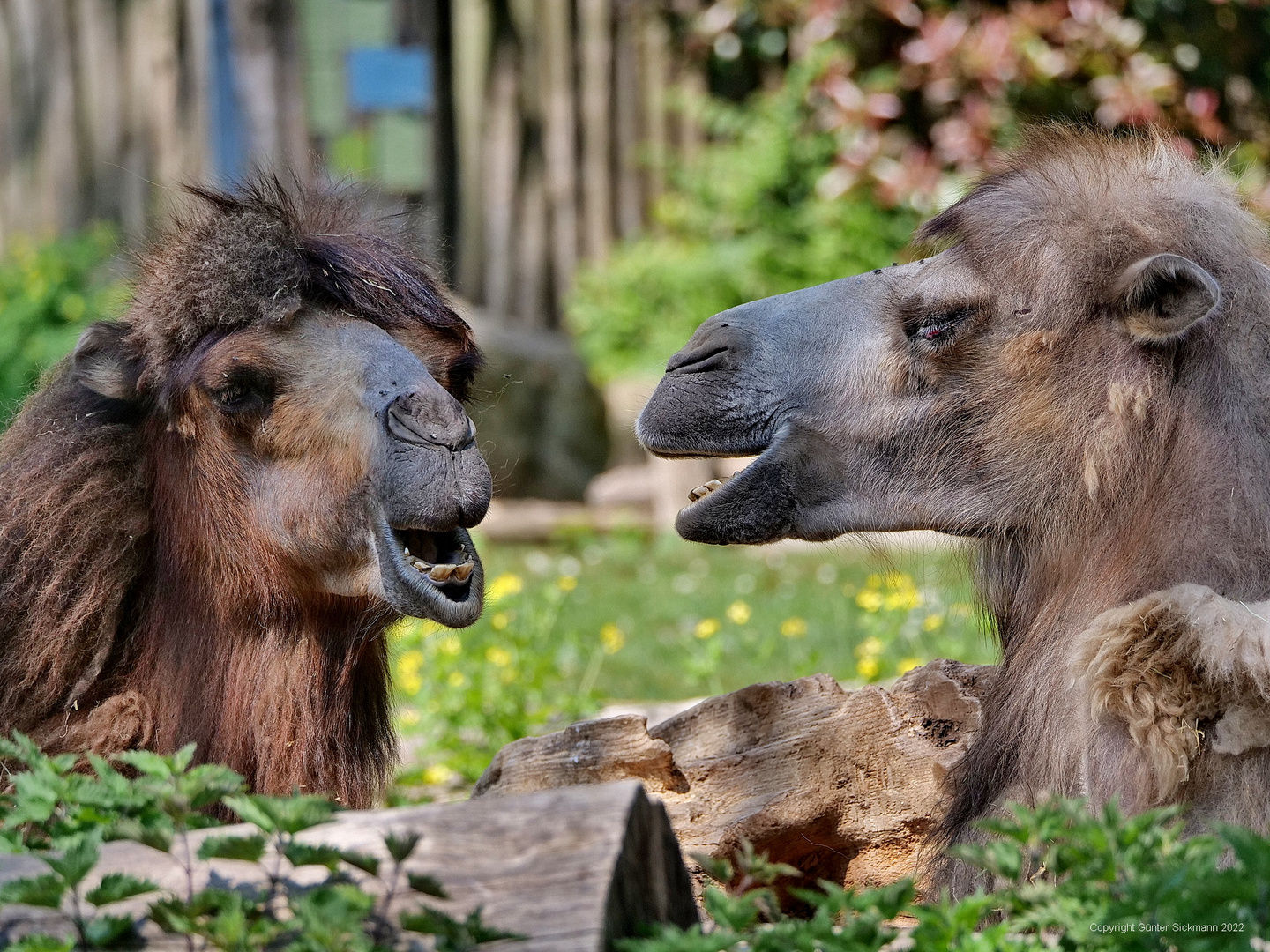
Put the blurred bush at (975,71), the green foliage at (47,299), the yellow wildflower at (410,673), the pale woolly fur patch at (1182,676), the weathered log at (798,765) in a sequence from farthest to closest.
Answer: the blurred bush at (975,71) → the green foliage at (47,299) → the yellow wildflower at (410,673) → the weathered log at (798,765) → the pale woolly fur patch at (1182,676)

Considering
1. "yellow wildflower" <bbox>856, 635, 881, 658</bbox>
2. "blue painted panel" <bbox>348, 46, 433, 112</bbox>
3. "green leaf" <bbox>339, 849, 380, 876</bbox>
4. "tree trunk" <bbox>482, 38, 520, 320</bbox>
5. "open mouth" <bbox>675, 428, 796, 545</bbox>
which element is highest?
"blue painted panel" <bbox>348, 46, 433, 112</bbox>

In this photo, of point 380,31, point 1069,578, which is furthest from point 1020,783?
point 380,31

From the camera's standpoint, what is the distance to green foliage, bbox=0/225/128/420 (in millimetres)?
8500

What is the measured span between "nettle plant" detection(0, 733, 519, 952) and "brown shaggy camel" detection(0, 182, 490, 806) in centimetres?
103

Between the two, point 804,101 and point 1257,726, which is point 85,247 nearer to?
point 804,101

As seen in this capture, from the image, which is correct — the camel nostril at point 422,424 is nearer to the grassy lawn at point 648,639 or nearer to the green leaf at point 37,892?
the grassy lawn at point 648,639

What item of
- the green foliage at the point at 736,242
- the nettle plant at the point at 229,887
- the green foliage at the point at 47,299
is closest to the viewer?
the nettle plant at the point at 229,887

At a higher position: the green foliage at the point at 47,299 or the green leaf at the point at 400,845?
the green foliage at the point at 47,299

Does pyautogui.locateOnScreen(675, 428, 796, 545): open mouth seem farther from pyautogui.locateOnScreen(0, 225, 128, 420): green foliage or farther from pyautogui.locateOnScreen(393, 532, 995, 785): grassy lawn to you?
pyautogui.locateOnScreen(0, 225, 128, 420): green foliage

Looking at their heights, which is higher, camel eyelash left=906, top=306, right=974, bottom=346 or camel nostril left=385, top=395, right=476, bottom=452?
camel eyelash left=906, top=306, right=974, bottom=346

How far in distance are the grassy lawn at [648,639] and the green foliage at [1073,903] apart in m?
1.24

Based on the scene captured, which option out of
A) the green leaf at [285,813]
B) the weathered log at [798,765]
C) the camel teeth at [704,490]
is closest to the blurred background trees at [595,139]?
the weathered log at [798,765]

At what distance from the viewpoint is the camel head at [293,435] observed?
3.12m

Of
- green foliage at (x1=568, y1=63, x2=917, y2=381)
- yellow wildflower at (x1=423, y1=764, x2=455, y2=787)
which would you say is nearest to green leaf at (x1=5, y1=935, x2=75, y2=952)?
yellow wildflower at (x1=423, y1=764, x2=455, y2=787)
